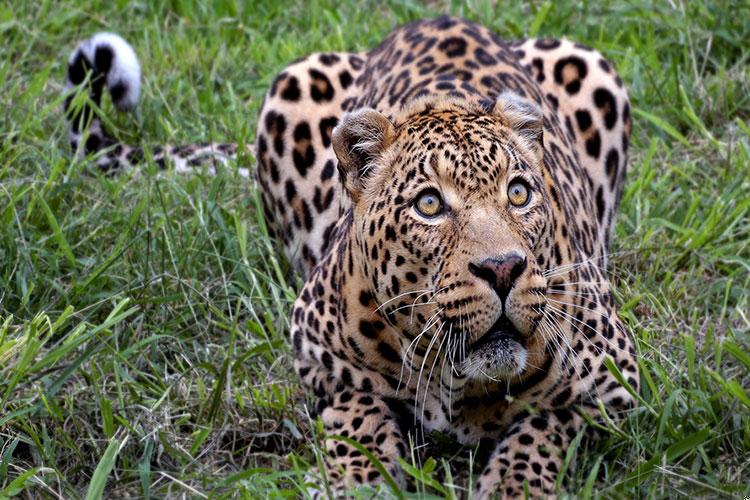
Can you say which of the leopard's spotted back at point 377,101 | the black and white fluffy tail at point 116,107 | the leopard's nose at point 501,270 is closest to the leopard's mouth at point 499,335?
the leopard's nose at point 501,270

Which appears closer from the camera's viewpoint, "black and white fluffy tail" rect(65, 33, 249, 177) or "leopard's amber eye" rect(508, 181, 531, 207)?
"leopard's amber eye" rect(508, 181, 531, 207)

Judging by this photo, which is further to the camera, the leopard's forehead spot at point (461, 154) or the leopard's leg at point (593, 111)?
the leopard's leg at point (593, 111)

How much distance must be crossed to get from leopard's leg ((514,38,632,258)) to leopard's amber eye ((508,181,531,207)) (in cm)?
203

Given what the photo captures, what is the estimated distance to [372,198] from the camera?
5332 millimetres

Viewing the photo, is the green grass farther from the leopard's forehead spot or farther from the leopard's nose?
the leopard's forehead spot

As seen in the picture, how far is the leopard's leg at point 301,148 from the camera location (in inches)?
282

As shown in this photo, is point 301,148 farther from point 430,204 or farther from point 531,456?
point 531,456

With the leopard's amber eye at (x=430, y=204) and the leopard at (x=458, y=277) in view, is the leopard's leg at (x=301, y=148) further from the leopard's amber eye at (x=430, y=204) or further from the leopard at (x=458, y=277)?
the leopard's amber eye at (x=430, y=204)

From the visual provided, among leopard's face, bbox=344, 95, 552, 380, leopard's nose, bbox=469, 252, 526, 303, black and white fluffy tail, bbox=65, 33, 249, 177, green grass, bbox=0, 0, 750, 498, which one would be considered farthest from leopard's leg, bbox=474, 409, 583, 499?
black and white fluffy tail, bbox=65, 33, 249, 177

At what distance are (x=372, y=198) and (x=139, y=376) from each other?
5.01 ft

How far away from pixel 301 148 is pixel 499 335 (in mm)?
2554

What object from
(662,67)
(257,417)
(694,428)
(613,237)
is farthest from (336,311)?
(662,67)

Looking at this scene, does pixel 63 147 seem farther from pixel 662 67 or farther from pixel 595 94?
pixel 662 67

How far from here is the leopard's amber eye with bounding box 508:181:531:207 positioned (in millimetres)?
5102
